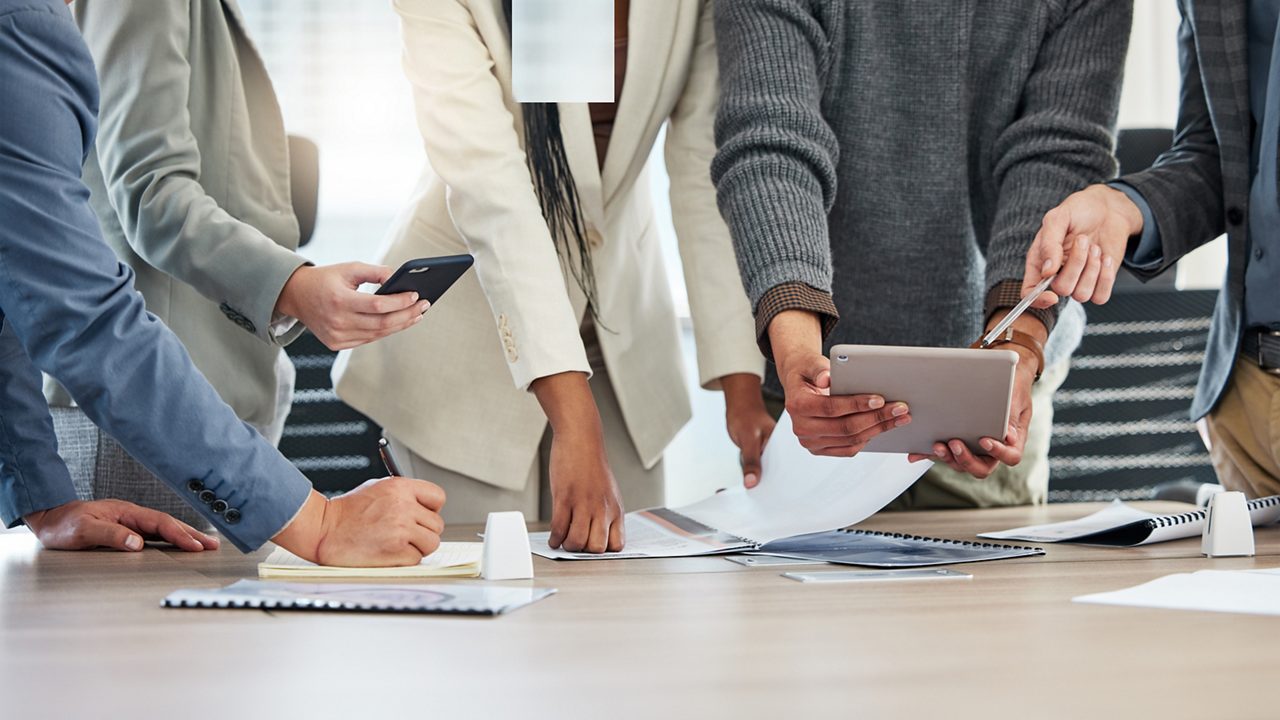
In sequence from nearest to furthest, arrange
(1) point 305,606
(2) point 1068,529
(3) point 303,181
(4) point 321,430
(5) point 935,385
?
1. (1) point 305,606
2. (5) point 935,385
3. (2) point 1068,529
4. (3) point 303,181
5. (4) point 321,430

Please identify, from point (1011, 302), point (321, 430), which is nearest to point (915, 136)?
point (1011, 302)

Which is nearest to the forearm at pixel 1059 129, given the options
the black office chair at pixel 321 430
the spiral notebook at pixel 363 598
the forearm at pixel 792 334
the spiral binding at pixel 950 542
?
Result: the forearm at pixel 792 334

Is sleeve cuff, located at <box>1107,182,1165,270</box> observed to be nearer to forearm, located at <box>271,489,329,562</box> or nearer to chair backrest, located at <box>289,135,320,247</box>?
forearm, located at <box>271,489,329,562</box>

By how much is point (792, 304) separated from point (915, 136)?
1.20 feet

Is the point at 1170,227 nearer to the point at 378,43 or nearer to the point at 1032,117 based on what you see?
the point at 1032,117

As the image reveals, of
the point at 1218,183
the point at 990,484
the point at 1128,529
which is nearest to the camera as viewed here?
the point at 1128,529

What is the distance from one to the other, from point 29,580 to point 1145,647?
80cm

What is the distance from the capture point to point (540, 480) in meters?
1.60

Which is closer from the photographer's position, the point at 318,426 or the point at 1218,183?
the point at 1218,183

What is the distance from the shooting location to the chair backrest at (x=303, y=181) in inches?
Answer: 68.7

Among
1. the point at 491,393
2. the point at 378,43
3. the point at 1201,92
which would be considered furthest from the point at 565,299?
the point at 378,43

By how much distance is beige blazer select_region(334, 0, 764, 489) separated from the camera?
4.41 ft

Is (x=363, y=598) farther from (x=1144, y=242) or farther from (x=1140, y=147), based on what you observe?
(x=1140, y=147)

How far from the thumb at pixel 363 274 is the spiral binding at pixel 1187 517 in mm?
785
